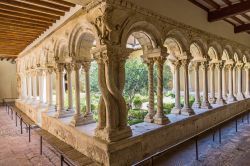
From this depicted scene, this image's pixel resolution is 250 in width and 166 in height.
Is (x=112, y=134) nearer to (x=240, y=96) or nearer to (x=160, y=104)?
(x=160, y=104)

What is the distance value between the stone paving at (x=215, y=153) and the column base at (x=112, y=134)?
2.46ft

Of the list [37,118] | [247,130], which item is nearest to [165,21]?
[247,130]

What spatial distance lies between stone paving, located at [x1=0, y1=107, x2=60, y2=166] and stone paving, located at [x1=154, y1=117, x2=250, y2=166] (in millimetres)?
1972

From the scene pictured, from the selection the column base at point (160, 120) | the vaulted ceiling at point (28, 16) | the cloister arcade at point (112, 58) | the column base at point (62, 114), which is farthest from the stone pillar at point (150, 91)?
the column base at point (62, 114)

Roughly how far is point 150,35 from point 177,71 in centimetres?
142

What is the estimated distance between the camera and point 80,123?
409 cm

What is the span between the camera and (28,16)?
14.2ft

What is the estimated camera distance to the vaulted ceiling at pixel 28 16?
11.9 feet

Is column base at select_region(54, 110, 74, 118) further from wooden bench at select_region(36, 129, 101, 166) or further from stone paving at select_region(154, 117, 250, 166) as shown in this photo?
stone paving at select_region(154, 117, 250, 166)

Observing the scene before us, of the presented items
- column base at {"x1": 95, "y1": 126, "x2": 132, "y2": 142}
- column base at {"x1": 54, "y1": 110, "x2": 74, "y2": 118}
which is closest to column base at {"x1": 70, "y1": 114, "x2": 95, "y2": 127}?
column base at {"x1": 54, "y1": 110, "x2": 74, "y2": 118}

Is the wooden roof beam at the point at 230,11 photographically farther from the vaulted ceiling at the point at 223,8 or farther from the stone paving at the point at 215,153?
the stone paving at the point at 215,153

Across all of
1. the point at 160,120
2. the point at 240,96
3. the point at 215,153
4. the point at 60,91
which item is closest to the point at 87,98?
the point at 60,91

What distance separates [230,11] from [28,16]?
5.02m

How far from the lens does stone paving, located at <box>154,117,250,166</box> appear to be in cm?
328
